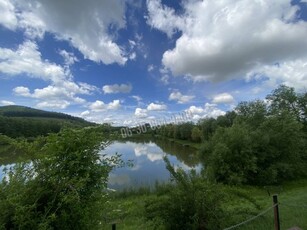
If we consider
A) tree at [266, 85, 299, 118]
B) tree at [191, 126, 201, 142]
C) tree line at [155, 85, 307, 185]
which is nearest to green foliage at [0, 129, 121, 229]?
tree line at [155, 85, 307, 185]

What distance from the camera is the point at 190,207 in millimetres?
4938

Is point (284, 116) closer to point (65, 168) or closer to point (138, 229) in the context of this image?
point (138, 229)

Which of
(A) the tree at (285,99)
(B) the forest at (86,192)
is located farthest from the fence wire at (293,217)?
(A) the tree at (285,99)

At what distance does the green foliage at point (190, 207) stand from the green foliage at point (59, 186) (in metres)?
2.66

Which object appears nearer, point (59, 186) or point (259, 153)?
point (59, 186)

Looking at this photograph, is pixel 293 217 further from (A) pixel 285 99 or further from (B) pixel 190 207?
(A) pixel 285 99

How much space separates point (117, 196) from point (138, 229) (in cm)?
662

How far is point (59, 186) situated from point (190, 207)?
10.9ft

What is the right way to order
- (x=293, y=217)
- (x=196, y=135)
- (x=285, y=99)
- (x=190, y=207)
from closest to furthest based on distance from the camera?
1. (x=190, y=207)
2. (x=293, y=217)
3. (x=285, y=99)
4. (x=196, y=135)

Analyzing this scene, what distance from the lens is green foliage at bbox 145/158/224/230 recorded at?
482 cm

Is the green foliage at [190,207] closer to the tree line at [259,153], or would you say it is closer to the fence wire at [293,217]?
the fence wire at [293,217]

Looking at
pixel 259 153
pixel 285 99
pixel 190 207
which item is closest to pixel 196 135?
pixel 285 99

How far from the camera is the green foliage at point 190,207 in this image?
15.8 ft

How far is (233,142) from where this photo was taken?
678 inches
